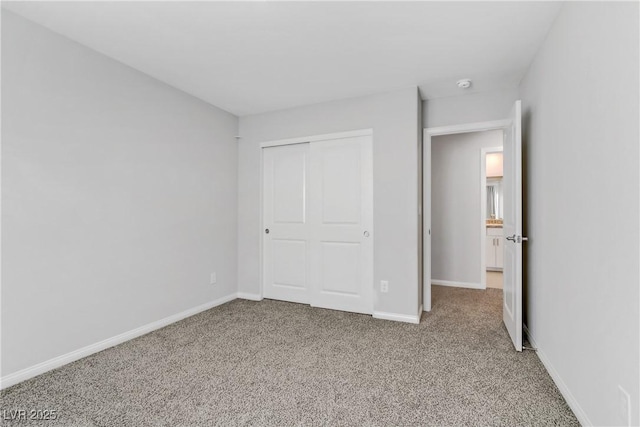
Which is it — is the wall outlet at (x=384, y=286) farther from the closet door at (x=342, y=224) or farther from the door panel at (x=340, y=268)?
the door panel at (x=340, y=268)

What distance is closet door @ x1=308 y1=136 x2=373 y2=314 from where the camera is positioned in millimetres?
3398

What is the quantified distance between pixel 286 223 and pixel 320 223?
482 millimetres

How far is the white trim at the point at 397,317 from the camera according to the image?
10.1 ft

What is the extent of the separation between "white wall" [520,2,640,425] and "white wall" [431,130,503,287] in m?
2.37

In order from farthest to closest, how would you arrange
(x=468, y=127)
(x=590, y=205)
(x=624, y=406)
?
(x=468, y=127), (x=590, y=205), (x=624, y=406)

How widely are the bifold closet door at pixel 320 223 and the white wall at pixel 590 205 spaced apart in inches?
63.8

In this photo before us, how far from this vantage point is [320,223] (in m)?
3.66

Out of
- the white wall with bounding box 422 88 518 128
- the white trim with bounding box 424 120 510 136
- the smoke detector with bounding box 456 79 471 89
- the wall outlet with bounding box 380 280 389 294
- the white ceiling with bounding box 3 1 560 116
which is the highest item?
the white ceiling with bounding box 3 1 560 116

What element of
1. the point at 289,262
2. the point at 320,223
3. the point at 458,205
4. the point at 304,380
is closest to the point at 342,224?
the point at 320,223

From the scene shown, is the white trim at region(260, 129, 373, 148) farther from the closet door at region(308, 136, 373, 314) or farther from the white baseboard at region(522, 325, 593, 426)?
the white baseboard at region(522, 325, 593, 426)

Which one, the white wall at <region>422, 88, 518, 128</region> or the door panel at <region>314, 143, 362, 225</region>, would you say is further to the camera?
the door panel at <region>314, 143, 362, 225</region>

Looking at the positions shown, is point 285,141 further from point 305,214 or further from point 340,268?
point 340,268

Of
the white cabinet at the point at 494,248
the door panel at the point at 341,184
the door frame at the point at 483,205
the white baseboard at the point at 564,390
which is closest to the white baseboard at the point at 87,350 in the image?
the door panel at the point at 341,184

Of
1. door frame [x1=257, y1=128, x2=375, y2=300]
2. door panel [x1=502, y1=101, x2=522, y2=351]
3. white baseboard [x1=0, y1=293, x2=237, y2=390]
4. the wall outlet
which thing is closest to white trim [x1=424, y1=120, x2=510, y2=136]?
door panel [x1=502, y1=101, x2=522, y2=351]
